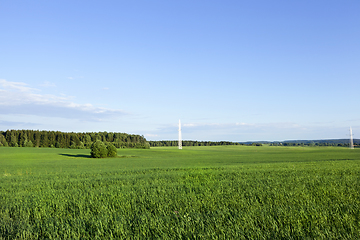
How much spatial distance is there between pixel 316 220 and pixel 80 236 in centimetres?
450

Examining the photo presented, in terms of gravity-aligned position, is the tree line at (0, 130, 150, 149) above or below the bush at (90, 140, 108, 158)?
above

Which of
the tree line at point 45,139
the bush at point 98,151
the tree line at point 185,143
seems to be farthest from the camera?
the tree line at point 185,143

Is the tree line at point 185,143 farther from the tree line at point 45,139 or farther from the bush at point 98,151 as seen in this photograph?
the bush at point 98,151

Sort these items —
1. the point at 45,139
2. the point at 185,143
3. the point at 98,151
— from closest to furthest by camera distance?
the point at 98,151 → the point at 45,139 → the point at 185,143

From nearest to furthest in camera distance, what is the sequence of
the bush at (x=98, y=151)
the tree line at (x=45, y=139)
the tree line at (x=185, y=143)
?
the bush at (x=98, y=151), the tree line at (x=45, y=139), the tree line at (x=185, y=143)

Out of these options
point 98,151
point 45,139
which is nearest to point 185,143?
point 45,139

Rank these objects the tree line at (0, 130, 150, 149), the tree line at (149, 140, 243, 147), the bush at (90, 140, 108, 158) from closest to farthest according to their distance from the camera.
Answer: the bush at (90, 140, 108, 158) < the tree line at (0, 130, 150, 149) < the tree line at (149, 140, 243, 147)

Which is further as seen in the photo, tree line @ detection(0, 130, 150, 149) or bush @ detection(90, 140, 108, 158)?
tree line @ detection(0, 130, 150, 149)

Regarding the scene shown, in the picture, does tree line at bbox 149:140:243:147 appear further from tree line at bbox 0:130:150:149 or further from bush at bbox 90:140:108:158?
bush at bbox 90:140:108:158

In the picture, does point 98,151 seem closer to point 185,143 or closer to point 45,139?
point 45,139

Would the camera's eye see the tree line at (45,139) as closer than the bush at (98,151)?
No

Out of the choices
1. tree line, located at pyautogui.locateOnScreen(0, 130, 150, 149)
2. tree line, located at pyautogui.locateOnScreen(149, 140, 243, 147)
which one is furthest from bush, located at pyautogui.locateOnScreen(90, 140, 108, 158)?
tree line, located at pyautogui.locateOnScreen(149, 140, 243, 147)

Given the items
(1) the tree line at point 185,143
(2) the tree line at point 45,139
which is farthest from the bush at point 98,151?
(1) the tree line at point 185,143

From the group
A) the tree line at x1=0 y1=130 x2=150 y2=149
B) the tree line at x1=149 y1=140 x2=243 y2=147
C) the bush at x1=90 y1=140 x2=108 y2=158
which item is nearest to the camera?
the bush at x1=90 y1=140 x2=108 y2=158
